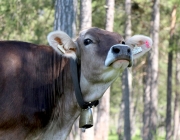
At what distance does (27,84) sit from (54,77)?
1.40 ft

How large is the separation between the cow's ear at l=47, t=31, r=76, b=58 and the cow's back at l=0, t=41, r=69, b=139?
26 centimetres

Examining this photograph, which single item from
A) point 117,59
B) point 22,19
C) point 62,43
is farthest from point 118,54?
point 22,19

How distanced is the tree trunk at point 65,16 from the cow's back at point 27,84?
2.82 m

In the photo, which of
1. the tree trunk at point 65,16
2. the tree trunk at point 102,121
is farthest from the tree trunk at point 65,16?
the tree trunk at point 102,121

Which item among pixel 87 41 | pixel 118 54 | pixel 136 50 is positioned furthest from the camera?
pixel 136 50

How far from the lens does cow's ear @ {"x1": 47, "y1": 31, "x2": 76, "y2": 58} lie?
5.52 metres

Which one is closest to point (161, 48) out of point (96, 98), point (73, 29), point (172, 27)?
point (172, 27)

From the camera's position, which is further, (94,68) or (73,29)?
(73,29)

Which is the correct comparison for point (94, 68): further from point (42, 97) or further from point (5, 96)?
point (5, 96)

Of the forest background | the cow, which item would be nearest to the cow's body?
the cow

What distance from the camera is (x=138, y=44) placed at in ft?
19.7

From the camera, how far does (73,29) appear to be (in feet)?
29.1

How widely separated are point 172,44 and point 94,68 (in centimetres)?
1594

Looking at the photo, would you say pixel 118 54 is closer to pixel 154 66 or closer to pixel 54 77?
pixel 54 77
